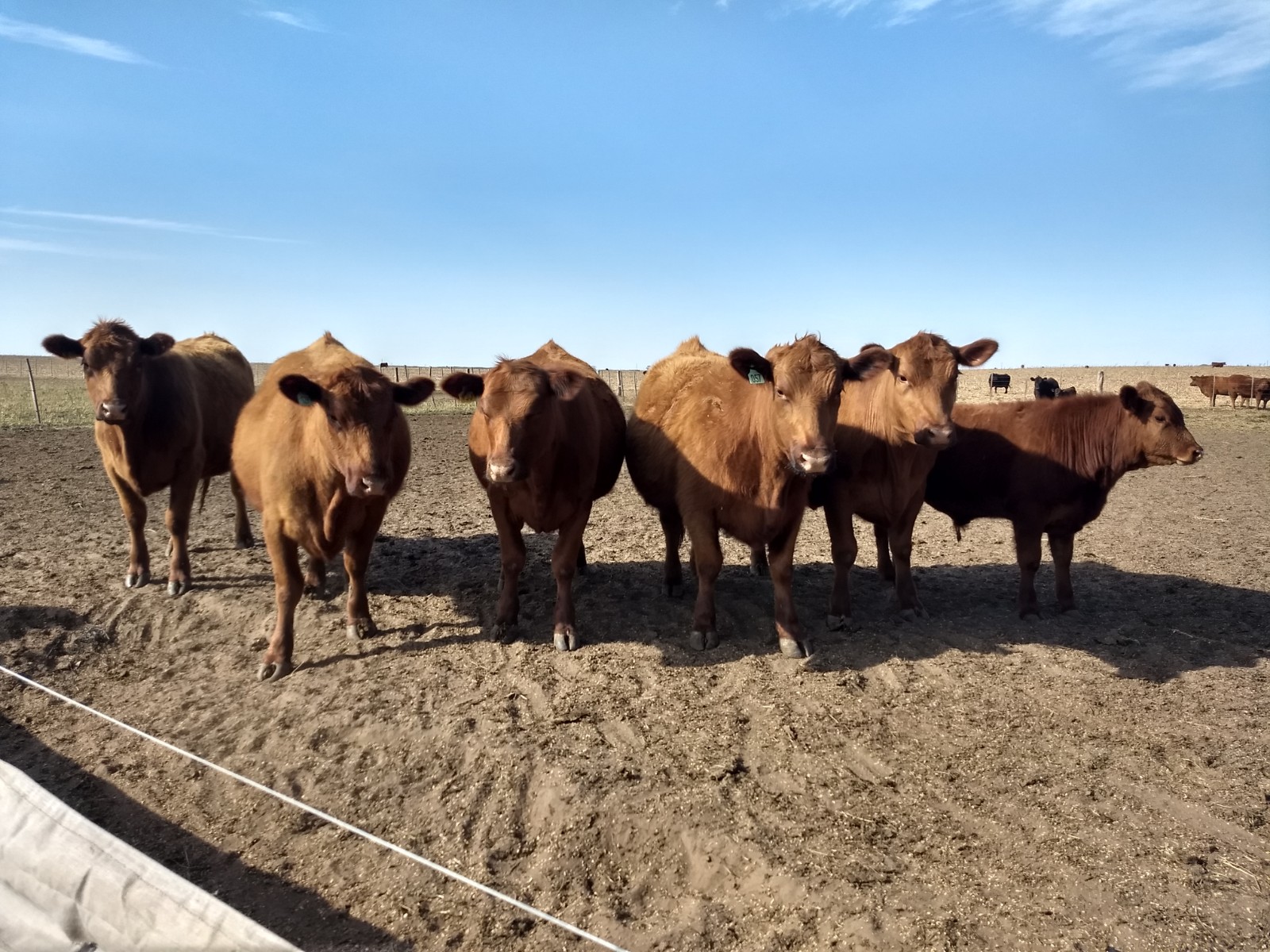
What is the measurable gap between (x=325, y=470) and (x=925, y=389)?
4.50m

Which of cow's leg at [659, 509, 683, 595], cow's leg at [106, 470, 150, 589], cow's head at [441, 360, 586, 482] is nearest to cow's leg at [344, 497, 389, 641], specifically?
cow's head at [441, 360, 586, 482]

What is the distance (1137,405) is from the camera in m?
7.66

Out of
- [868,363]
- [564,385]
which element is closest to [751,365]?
[868,363]

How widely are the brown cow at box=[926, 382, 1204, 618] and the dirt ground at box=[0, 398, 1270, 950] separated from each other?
0.75 m

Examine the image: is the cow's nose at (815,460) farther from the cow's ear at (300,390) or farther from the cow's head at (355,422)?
the cow's ear at (300,390)

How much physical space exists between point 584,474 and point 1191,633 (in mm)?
5060

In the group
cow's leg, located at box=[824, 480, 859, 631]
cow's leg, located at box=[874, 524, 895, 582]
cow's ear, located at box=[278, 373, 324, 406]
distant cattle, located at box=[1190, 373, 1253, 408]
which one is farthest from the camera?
distant cattle, located at box=[1190, 373, 1253, 408]

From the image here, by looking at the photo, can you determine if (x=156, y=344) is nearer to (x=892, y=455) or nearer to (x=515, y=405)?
(x=515, y=405)

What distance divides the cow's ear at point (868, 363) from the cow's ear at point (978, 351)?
995mm

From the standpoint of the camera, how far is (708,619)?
6363 millimetres

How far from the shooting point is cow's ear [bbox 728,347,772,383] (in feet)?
19.9

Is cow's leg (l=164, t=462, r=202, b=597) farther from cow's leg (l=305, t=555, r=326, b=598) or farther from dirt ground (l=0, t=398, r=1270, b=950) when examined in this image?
cow's leg (l=305, t=555, r=326, b=598)

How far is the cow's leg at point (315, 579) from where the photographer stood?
7273 millimetres

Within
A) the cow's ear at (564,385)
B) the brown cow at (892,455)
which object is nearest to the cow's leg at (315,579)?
the cow's ear at (564,385)
